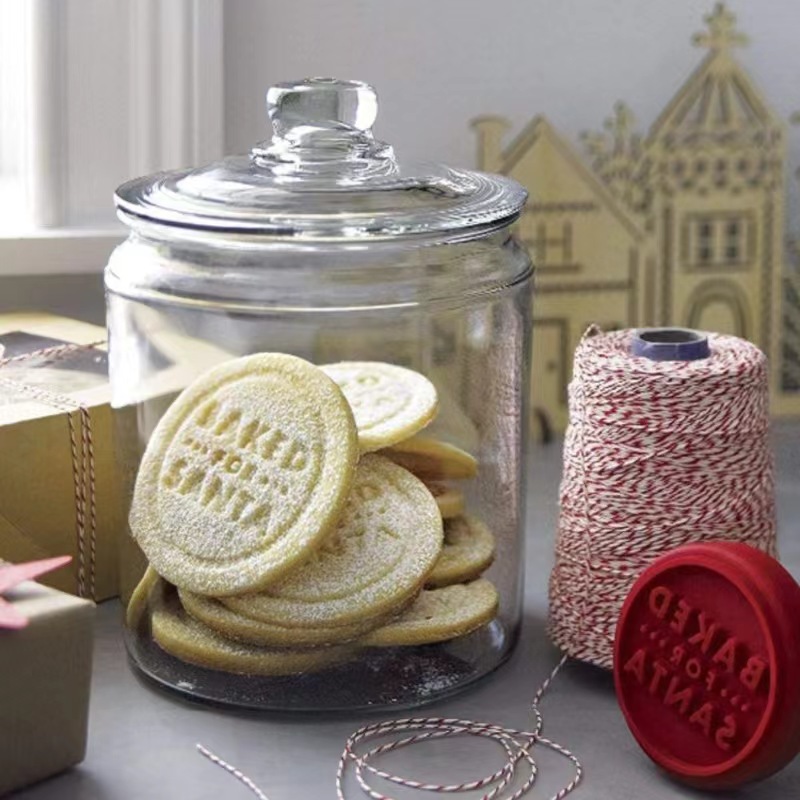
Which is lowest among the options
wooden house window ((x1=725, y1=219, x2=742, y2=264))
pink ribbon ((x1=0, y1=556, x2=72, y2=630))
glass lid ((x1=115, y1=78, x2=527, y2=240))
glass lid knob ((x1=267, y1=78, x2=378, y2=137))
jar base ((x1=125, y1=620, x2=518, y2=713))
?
jar base ((x1=125, y1=620, x2=518, y2=713))

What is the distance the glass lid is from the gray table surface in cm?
24

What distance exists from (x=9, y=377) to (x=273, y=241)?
0.84 ft

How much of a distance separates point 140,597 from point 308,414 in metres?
0.15

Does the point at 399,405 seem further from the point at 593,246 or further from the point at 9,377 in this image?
the point at 593,246

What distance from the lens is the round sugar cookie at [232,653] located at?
850 mm

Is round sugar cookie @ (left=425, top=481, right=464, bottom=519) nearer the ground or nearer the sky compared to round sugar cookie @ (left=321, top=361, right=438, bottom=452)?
nearer the ground

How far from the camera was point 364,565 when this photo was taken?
84cm

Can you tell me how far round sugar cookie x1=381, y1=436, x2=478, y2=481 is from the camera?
91 centimetres

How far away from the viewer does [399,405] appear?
90 centimetres

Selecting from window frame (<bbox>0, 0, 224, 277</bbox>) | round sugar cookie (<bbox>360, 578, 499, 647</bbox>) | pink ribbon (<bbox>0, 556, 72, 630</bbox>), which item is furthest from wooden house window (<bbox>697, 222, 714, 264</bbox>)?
pink ribbon (<bbox>0, 556, 72, 630</bbox>)

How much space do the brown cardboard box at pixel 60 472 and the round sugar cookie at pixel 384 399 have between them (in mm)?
146

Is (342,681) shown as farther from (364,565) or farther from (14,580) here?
(14,580)

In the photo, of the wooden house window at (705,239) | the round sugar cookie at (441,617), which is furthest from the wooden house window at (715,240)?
the round sugar cookie at (441,617)

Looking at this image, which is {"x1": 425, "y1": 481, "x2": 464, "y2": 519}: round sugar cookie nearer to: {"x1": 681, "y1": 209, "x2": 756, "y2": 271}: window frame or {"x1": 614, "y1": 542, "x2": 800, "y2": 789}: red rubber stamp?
{"x1": 614, "y1": 542, "x2": 800, "y2": 789}: red rubber stamp
